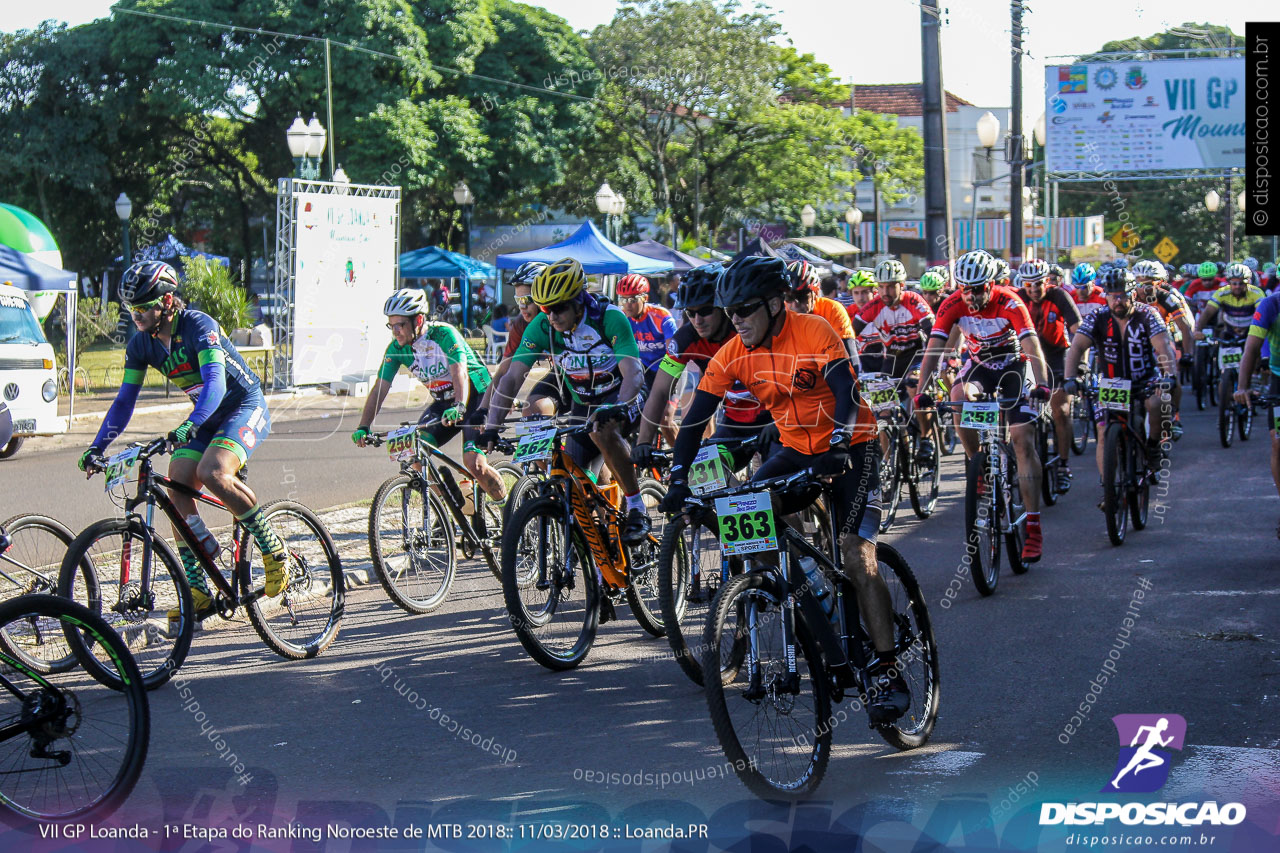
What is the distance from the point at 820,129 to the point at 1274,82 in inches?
1191

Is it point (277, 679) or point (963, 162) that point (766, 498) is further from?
point (963, 162)

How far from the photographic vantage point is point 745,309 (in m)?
5.03

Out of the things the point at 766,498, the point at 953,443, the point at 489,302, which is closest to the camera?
the point at 766,498

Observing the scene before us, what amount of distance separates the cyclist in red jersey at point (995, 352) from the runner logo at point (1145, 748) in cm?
330

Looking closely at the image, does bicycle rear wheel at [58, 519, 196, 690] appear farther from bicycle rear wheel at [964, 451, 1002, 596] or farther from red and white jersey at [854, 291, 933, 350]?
red and white jersey at [854, 291, 933, 350]

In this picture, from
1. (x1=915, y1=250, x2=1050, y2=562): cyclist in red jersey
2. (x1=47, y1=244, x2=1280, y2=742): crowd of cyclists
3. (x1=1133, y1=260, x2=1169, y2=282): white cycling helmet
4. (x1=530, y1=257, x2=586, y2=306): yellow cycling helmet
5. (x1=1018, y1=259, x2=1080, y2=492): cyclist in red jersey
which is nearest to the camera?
(x1=47, y1=244, x2=1280, y2=742): crowd of cyclists

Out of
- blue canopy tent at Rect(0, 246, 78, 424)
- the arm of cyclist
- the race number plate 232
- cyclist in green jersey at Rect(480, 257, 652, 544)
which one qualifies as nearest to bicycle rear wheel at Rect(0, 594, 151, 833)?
the race number plate 232

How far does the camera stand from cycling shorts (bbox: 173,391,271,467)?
664cm

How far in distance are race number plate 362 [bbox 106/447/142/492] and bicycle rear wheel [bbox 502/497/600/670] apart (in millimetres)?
1767

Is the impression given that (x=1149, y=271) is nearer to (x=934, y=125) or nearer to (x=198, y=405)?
(x=934, y=125)

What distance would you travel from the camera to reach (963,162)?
68.4 meters

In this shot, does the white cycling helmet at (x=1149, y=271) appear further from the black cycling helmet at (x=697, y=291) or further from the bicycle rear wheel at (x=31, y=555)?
the bicycle rear wheel at (x=31, y=555)

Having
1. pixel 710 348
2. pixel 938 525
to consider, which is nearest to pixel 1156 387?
pixel 938 525

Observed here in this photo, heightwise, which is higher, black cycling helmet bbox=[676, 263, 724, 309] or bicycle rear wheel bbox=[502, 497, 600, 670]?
black cycling helmet bbox=[676, 263, 724, 309]
